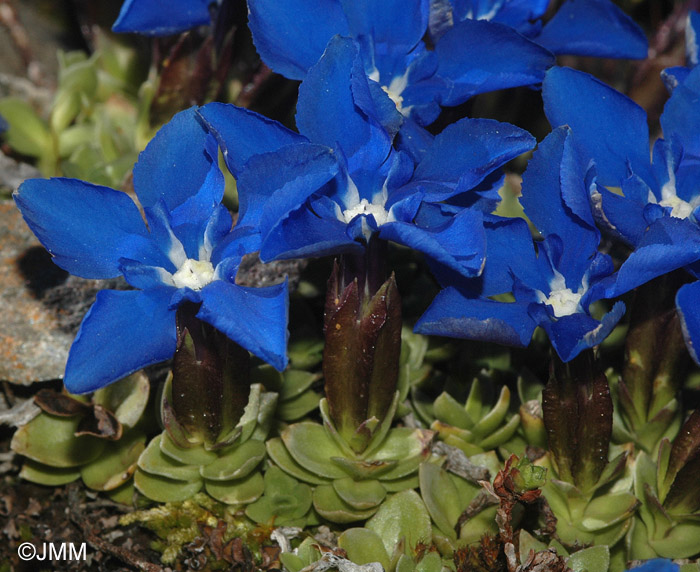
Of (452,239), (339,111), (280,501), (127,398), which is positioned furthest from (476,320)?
(127,398)

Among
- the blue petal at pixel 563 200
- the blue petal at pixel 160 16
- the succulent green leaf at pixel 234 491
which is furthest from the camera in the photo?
the blue petal at pixel 160 16

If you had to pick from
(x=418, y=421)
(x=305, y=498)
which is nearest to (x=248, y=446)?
(x=305, y=498)

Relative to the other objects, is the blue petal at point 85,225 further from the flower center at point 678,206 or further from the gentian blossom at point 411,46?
the flower center at point 678,206

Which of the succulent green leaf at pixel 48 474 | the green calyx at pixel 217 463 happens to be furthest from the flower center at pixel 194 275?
the succulent green leaf at pixel 48 474

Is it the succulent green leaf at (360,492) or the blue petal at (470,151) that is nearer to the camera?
the blue petal at (470,151)

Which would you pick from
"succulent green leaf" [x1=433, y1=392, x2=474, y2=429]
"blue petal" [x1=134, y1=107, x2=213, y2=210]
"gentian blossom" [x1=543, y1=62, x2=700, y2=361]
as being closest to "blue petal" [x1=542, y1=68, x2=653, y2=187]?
"gentian blossom" [x1=543, y1=62, x2=700, y2=361]

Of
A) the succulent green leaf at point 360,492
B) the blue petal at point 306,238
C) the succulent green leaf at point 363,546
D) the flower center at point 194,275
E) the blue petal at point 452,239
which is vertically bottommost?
the succulent green leaf at point 363,546

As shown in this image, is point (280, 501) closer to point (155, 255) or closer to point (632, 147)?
point (155, 255)
